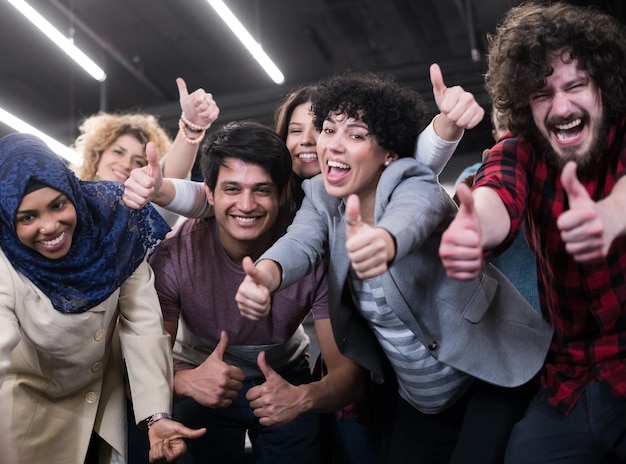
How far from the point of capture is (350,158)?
2100 millimetres

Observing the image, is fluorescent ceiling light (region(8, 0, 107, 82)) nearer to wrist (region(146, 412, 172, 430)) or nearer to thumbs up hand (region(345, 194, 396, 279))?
wrist (region(146, 412, 172, 430))

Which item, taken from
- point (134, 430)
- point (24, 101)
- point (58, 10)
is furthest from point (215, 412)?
point (24, 101)

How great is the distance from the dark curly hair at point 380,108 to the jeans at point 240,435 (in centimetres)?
98

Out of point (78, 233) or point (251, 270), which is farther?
point (78, 233)

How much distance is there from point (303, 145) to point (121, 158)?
1072 mm

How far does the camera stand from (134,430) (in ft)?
8.63

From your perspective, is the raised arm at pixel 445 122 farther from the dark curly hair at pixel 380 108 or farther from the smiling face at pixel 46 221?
the smiling face at pixel 46 221

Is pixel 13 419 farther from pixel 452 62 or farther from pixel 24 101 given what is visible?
pixel 24 101

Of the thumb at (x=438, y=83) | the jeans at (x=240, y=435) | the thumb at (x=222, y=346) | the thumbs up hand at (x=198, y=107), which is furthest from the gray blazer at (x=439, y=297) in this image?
the thumbs up hand at (x=198, y=107)

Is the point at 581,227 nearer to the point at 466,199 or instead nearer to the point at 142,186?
the point at 466,199

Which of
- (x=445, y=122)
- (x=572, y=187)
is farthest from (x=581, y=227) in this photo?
(x=445, y=122)

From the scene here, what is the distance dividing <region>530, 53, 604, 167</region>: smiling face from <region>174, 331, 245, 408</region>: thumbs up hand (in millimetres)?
1144

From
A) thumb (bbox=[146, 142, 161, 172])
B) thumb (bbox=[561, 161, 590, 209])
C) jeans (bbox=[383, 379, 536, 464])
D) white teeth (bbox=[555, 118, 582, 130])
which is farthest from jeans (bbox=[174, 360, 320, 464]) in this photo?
thumb (bbox=[561, 161, 590, 209])

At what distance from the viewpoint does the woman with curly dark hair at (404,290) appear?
77.5 inches
